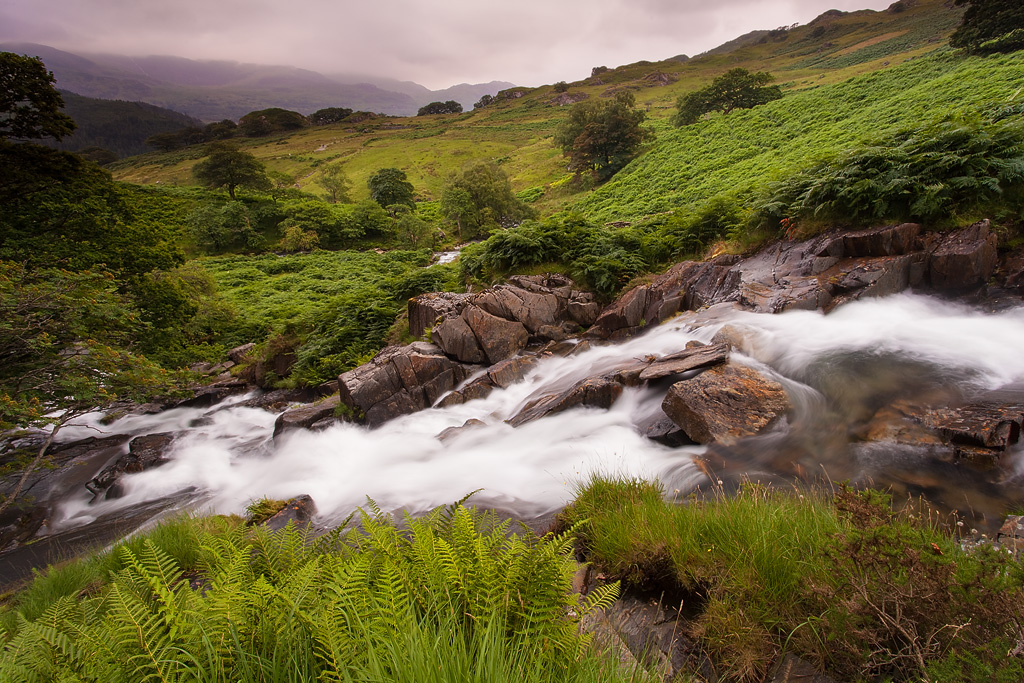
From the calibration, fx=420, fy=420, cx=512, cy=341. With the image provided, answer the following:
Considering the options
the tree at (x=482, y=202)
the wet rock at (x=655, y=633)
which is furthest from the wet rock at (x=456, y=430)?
the tree at (x=482, y=202)

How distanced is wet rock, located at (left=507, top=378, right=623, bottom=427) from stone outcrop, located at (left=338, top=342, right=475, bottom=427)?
119 inches

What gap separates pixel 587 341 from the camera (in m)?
11.7

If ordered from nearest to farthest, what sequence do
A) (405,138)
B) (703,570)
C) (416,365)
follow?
(703,570) < (416,365) < (405,138)

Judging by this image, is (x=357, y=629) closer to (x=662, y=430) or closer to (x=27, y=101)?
(x=662, y=430)

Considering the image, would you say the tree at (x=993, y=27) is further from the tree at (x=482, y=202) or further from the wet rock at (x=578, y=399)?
the wet rock at (x=578, y=399)

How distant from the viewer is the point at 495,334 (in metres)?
11.9

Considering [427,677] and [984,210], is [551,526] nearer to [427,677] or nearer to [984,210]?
[427,677]

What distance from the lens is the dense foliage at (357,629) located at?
1.57 metres

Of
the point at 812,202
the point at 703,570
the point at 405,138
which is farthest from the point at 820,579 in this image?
the point at 405,138

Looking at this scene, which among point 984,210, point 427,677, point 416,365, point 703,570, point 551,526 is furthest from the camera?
point 416,365

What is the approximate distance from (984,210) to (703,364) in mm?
6874

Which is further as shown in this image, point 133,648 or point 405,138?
point 405,138

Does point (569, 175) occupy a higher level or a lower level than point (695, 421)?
higher

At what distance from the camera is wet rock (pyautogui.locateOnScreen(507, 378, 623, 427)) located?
8375 mm
